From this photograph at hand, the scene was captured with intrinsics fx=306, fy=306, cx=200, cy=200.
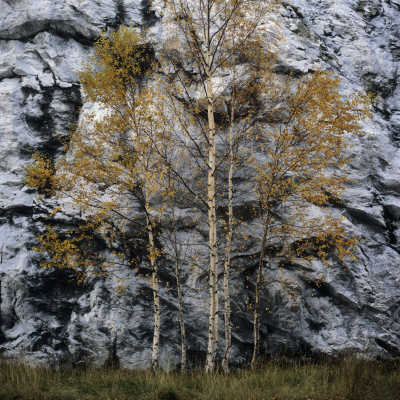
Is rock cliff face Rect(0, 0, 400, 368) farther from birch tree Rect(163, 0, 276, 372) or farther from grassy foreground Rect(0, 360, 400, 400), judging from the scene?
birch tree Rect(163, 0, 276, 372)

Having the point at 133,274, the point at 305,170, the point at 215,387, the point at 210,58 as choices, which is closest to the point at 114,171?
the point at 133,274

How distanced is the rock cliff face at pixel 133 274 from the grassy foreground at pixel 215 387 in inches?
94.9

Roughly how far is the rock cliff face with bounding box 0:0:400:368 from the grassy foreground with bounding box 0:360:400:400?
2411 mm

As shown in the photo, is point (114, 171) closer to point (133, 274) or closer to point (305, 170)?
point (133, 274)

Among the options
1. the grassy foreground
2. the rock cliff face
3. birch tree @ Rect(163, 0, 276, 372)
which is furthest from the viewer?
the rock cliff face

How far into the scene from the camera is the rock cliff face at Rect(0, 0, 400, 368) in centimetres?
1114

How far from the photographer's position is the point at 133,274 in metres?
12.1

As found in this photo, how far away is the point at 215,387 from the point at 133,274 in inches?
232

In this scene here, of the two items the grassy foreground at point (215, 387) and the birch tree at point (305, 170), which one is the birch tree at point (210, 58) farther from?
the birch tree at point (305, 170)

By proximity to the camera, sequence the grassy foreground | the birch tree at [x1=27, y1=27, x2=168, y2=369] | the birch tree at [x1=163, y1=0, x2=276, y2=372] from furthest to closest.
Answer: the birch tree at [x1=27, y1=27, x2=168, y2=369]
the birch tree at [x1=163, y1=0, x2=276, y2=372]
the grassy foreground

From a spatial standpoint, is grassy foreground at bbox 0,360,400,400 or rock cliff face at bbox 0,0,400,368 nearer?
grassy foreground at bbox 0,360,400,400

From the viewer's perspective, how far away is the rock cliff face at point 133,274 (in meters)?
11.1

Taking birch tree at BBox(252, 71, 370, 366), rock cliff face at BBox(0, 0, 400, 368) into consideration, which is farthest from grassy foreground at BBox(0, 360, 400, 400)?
rock cliff face at BBox(0, 0, 400, 368)

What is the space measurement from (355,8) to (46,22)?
16688mm
